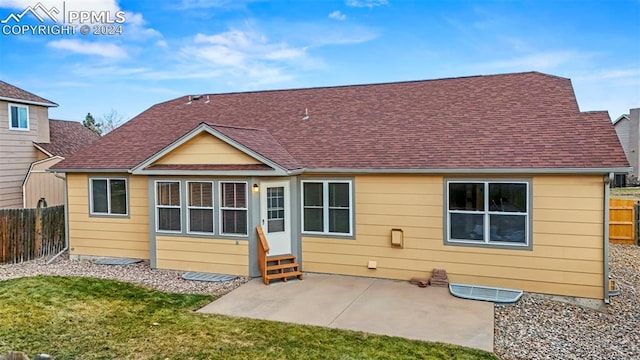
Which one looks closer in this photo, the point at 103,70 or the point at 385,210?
the point at 385,210

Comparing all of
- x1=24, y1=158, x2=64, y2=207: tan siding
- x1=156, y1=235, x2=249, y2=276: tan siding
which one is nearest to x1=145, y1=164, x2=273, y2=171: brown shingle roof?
x1=156, y1=235, x2=249, y2=276: tan siding

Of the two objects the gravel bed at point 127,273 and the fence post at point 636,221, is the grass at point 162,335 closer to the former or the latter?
the gravel bed at point 127,273

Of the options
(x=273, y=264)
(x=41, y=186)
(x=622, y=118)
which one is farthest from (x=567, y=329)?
(x=622, y=118)

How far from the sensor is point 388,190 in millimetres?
9133

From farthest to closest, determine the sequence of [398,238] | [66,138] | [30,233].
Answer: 1. [66,138]
2. [30,233]
3. [398,238]

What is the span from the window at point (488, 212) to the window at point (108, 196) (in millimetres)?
8389

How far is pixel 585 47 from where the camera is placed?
16.0 meters

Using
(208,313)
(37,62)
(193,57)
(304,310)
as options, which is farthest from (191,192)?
(37,62)

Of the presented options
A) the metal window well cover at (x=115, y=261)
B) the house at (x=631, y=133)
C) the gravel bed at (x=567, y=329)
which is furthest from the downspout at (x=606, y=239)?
the house at (x=631, y=133)

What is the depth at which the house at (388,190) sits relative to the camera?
7875 millimetres

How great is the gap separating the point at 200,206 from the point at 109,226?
3378 mm

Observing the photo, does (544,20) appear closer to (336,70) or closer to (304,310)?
(336,70)

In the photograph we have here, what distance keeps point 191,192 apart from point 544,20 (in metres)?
12.7

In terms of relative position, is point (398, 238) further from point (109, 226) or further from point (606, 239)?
point (109, 226)
